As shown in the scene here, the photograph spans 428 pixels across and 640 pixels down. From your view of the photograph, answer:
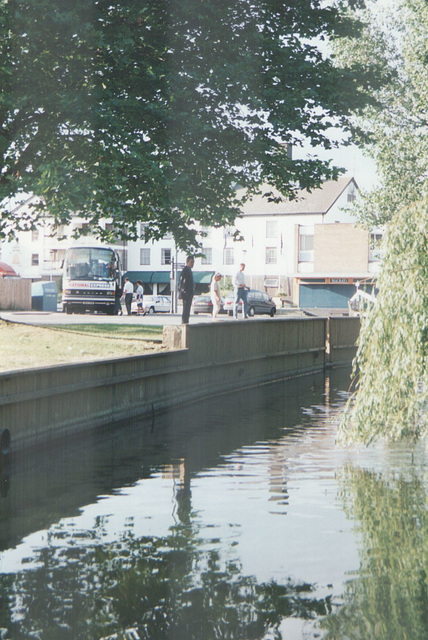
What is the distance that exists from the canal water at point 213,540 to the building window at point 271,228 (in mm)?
84314

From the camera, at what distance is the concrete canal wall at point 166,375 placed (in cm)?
1291

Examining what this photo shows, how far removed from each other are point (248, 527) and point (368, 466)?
11.7 feet

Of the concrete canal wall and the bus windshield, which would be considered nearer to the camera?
the concrete canal wall

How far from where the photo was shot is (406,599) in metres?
6.94

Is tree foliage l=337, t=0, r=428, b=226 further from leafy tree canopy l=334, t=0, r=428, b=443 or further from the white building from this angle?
the white building

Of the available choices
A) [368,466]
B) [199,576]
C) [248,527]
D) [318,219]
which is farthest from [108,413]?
[318,219]

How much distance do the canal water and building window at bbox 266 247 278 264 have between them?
82.6 meters

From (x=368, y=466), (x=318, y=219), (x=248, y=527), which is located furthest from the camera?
(x=318, y=219)

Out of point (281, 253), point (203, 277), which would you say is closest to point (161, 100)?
point (203, 277)

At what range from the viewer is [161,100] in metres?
21.2

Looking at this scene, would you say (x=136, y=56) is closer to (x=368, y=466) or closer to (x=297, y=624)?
(x=368, y=466)

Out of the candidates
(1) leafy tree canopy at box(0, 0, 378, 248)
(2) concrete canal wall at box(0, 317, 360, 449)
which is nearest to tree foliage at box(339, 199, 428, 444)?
(2) concrete canal wall at box(0, 317, 360, 449)

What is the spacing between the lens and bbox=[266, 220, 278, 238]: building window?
98.3m

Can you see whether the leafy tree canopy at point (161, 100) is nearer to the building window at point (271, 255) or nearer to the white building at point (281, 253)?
the white building at point (281, 253)
